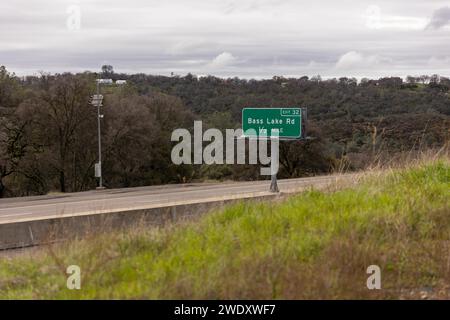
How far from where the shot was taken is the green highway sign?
1511cm

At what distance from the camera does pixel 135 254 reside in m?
6.08

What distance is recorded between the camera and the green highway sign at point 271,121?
49.6 ft

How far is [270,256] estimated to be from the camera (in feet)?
18.1

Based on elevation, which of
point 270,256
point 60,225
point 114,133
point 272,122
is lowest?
point 114,133

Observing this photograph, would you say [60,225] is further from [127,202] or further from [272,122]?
[127,202]

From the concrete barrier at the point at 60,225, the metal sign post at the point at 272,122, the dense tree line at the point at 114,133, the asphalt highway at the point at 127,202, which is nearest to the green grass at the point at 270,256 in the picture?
the concrete barrier at the point at 60,225

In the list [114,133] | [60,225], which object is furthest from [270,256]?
[114,133]

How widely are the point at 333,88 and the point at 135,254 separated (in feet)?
156

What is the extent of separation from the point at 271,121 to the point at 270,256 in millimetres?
9801

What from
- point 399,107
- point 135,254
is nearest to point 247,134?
point 135,254

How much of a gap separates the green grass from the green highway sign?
7372mm

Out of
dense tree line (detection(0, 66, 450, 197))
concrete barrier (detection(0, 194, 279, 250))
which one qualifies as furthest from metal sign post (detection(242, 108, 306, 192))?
dense tree line (detection(0, 66, 450, 197))

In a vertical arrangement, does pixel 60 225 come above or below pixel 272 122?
below
